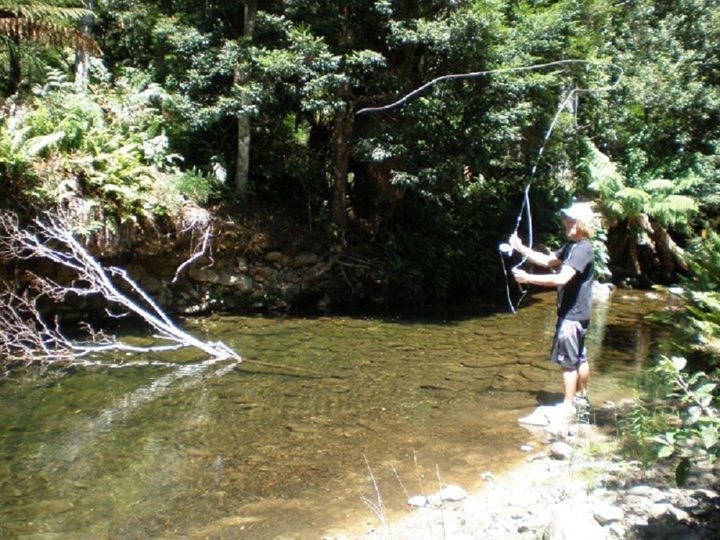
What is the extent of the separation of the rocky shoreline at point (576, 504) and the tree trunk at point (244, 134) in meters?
7.88

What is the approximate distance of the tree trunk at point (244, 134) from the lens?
37.3ft

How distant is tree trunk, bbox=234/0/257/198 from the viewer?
11359 millimetres

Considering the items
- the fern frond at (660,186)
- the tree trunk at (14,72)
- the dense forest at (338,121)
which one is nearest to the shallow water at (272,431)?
the dense forest at (338,121)

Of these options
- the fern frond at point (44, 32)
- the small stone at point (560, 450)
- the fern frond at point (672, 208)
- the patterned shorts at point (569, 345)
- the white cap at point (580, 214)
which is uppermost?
the fern frond at point (44, 32)

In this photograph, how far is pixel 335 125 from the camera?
1258 cm

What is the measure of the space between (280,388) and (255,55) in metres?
5.93

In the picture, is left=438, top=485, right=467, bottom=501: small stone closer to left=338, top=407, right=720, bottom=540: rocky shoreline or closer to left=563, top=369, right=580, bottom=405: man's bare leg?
left=338, top=407, right=720, bottom=540: rocky shoreline

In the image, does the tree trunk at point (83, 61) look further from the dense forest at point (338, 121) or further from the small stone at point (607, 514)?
the small stone at point (607, 514)

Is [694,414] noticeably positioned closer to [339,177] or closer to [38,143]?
[38,143]

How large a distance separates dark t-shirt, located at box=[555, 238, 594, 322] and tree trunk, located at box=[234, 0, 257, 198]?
666 cm

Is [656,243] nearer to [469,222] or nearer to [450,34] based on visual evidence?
[469,222]

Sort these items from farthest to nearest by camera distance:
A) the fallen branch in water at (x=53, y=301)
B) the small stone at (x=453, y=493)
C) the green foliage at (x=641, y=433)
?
the fallen branch in water at (x=53, y=301)
the green foliage at (x=641, y=433)
the small stone at (x=453, y=493)

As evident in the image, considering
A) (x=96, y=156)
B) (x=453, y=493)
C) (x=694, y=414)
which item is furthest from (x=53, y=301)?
(x=694, y=414)

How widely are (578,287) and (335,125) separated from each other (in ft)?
24.0
